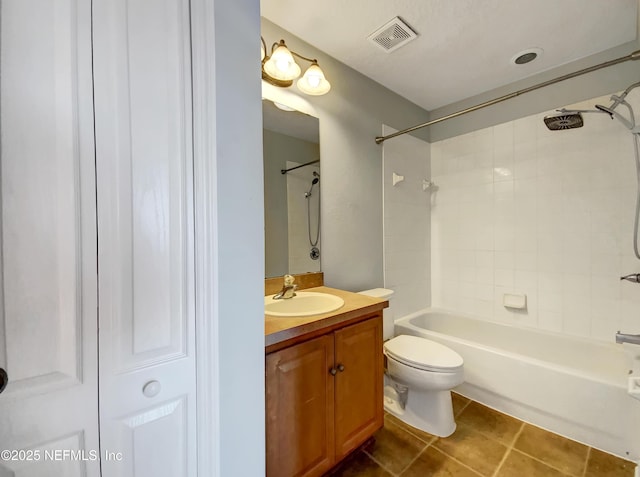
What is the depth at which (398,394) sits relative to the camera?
1755mm

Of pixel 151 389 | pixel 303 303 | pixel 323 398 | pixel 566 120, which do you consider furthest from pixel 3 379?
pixel 566 120

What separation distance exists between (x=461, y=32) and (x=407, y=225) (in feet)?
4.58

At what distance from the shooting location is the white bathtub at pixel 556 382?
138 cm

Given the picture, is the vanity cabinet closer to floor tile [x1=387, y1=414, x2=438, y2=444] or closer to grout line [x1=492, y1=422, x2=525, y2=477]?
floor tile [x1=387, y1=414, x2=438, y2=444]

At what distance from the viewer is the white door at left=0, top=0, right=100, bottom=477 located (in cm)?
47

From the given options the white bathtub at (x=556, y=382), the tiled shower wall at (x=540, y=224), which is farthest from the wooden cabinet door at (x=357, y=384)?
the tiled shower wall at (x=540, y=224)

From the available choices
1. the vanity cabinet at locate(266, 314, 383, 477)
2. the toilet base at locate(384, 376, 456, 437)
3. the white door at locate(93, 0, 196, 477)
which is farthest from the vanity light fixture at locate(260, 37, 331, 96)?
the toilet base at locate(384, 376, 456, 437)

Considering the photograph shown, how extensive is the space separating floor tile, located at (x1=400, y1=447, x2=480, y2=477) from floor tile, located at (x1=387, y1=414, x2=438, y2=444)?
10cm

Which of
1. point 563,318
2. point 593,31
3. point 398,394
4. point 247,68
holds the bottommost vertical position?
point 398,394

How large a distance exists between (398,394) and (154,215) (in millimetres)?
1839

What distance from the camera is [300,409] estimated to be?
105cm

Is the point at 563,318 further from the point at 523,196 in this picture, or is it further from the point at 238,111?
the point at 238,111

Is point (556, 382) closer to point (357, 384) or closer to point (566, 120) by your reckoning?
point (357, 384)

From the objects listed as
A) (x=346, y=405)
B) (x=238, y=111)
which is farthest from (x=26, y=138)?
(x=346, y=405)
